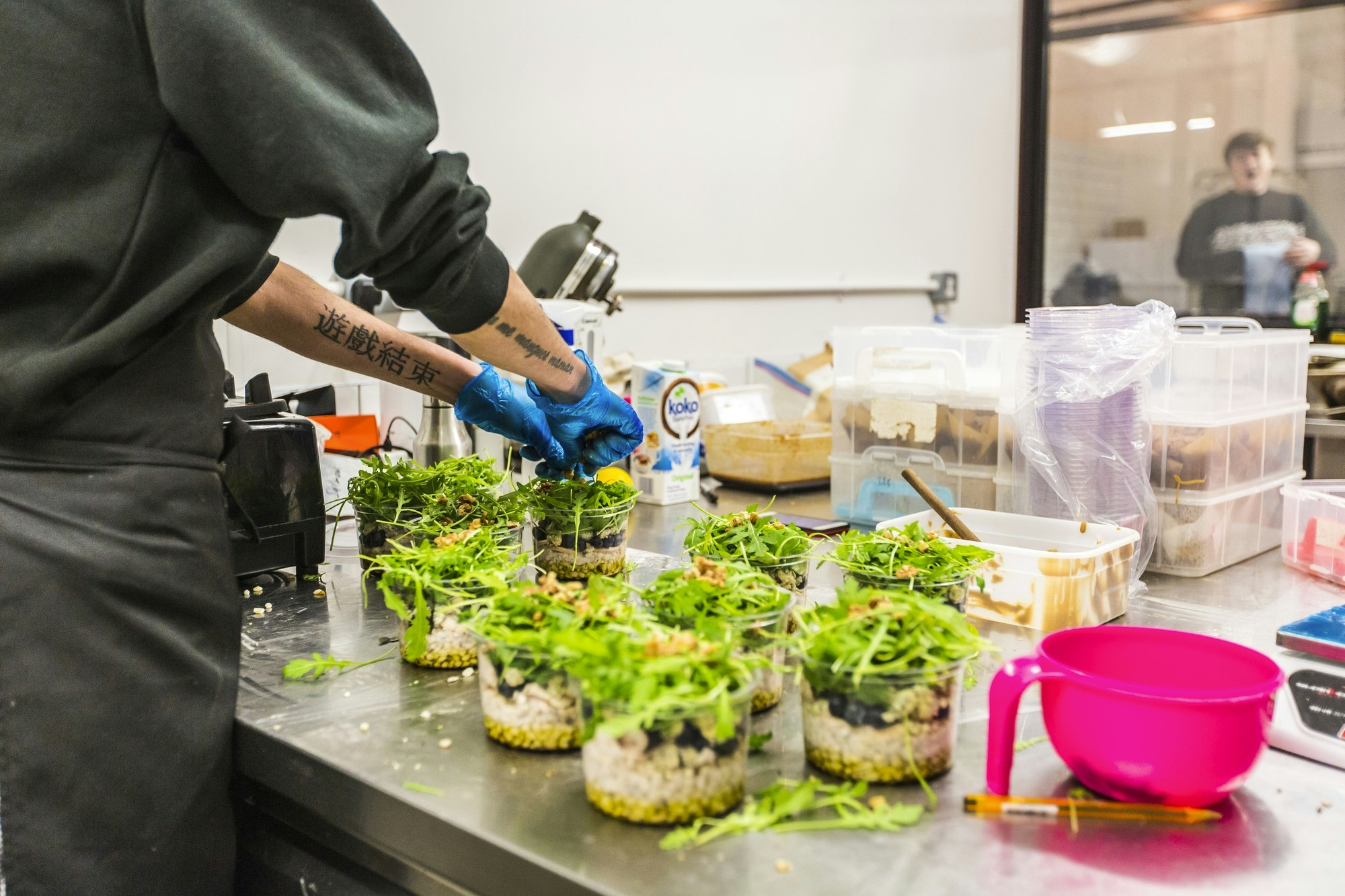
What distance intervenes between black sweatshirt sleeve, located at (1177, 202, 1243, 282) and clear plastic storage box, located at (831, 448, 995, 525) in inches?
128

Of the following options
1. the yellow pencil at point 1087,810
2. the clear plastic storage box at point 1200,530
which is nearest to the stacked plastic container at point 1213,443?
the clear plastic storage box at point 1200,530

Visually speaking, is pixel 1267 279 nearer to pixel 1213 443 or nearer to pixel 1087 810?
pixel 1213 443

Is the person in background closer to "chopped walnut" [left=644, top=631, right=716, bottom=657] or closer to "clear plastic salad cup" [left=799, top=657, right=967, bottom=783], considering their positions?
"clear plastic salad cup" [left=799, top=657, right=967, bottom=783]

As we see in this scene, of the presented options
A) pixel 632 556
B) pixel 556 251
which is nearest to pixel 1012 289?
pixel 556 251

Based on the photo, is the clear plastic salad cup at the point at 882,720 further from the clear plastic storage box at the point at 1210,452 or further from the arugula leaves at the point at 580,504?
the clear plastic storage box at the point at 1210,452

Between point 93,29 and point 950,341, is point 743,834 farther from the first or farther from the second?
point 950,341

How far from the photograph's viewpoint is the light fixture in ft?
15.4

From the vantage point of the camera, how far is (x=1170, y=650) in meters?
0.85

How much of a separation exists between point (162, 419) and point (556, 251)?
4.15 ft

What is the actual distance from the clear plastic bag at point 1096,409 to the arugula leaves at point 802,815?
30.6 inches

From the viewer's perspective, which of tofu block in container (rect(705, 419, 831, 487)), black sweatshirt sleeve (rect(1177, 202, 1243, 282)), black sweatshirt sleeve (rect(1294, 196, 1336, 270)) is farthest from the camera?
black sweatshirt sleeve (rect(1177, 202, 1243, 282))

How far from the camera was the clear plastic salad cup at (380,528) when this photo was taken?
130cm

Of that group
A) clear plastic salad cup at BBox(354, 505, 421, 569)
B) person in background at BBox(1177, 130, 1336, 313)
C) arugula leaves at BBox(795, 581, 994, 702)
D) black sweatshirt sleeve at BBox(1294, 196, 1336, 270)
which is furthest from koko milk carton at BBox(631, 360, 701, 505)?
black sweatshirt sleeve at BBox(1294, 196, 1336, 270)

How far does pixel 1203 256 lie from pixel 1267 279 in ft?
1.10
